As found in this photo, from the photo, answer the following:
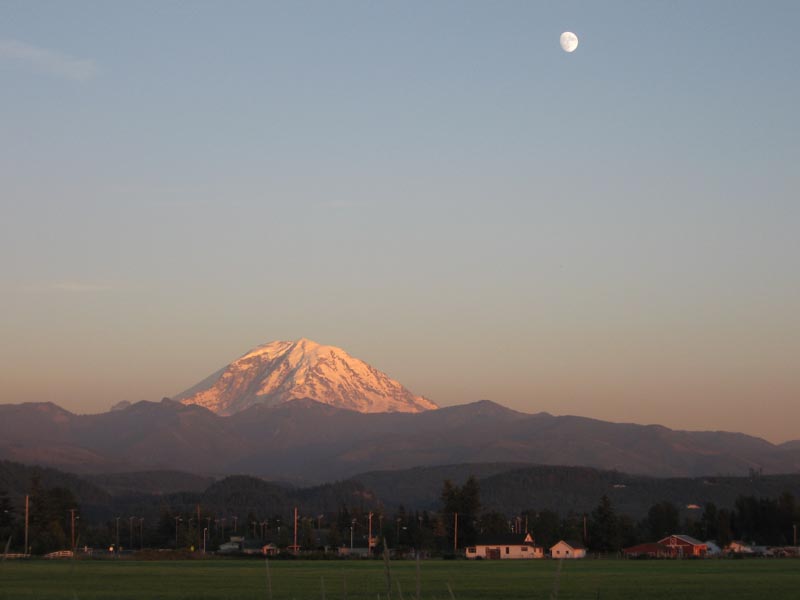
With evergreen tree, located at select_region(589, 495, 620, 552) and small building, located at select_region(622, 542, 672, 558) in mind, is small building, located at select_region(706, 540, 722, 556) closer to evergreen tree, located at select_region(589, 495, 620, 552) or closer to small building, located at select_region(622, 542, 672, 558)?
small building, located at select_region(622, 542, 672, 558)

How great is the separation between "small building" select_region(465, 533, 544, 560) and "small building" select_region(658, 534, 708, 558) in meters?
14.4

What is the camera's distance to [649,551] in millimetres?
123500

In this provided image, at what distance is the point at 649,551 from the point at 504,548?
50.4 ft

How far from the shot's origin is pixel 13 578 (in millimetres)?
54906

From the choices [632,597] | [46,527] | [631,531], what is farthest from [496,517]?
[632,597]

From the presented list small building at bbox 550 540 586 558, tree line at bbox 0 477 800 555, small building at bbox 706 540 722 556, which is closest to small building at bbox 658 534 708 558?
small building at bbox 706 540 722 556

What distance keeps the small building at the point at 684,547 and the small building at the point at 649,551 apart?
618 mm

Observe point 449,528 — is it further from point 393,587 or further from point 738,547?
point 393,587

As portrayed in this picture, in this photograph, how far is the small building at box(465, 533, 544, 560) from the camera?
124 metres

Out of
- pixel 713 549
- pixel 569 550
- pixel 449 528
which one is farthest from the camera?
pixel 449 528

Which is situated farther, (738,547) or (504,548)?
(738,547)

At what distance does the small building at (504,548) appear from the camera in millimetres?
123812

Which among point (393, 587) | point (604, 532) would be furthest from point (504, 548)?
point (393, 587)

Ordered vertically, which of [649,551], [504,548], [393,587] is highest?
[393,587]
